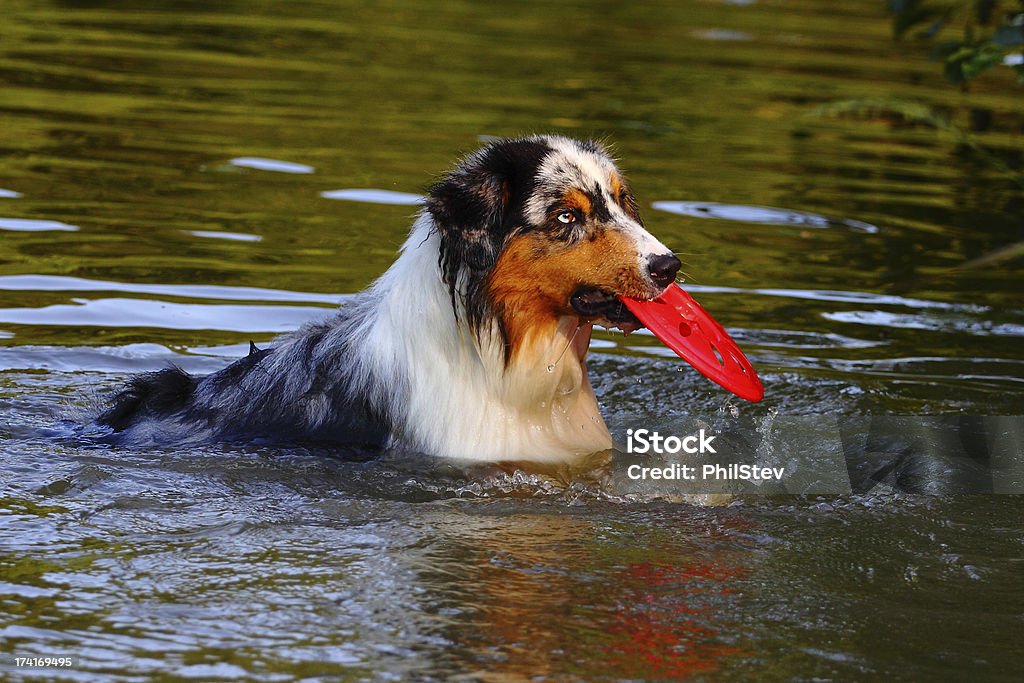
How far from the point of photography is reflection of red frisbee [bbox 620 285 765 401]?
6.02 meters

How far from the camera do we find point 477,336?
6.13 meters

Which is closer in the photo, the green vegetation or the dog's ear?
the dog's ear

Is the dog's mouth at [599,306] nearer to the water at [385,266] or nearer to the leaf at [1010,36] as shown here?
the water at [385,266]

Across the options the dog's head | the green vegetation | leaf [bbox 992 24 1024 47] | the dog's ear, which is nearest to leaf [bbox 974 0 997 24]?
the green vegetation

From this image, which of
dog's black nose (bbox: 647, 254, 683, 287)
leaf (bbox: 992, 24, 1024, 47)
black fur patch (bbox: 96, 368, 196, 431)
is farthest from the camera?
leaf (bbox: 992, 24, 1024, 47)

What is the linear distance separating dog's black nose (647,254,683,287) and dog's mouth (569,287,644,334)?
0.19 m

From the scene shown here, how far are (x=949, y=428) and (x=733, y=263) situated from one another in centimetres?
375

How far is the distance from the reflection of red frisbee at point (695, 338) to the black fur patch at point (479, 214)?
1.86 ft

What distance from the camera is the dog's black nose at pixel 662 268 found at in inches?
231

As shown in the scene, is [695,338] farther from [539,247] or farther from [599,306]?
[539,247]

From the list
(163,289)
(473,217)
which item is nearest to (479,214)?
(473,217)

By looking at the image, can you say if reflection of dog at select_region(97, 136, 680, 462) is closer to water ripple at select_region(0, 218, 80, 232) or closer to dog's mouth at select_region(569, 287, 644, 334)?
dog's mouth at select_region(569, 287, 644, 334)

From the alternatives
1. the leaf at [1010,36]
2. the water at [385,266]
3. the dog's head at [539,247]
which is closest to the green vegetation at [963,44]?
the leaf at [1010,36]

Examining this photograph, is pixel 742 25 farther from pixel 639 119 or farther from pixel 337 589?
pixel 337 589
